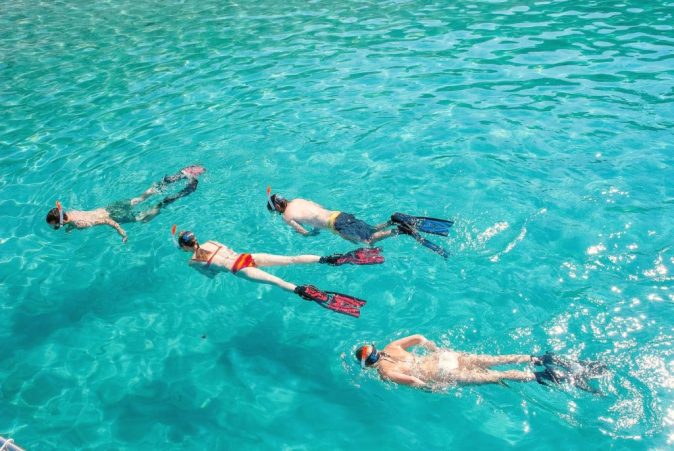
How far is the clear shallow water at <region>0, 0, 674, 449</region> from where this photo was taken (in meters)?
5.70

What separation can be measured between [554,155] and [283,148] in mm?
4700

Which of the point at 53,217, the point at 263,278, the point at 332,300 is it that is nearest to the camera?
the point at 332,300

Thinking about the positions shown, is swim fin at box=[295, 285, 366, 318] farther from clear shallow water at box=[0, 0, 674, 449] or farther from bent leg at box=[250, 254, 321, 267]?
bent leg at box=[250, 254, 321, 267]

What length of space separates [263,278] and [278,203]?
4.58 ft

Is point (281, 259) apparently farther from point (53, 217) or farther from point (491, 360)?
point (53, 217)

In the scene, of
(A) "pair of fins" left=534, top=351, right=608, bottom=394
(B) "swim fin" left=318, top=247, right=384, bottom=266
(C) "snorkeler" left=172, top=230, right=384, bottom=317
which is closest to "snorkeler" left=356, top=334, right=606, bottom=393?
(A) "pair of fins" left=534, top=351, right=608, bottom=394

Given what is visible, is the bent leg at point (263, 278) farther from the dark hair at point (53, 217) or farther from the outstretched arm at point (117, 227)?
the dark hair at point (53, 217)

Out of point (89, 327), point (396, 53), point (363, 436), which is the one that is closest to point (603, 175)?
point (363, 436)

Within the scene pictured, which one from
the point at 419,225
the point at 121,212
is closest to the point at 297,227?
the point at 419,225

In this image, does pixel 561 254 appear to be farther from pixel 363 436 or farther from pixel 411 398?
pixel 363 436

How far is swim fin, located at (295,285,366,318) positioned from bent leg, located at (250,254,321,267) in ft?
1.72

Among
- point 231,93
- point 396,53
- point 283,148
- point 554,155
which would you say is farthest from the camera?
point 396,53

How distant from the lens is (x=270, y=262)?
7262 millimetres

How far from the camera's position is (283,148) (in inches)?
402
